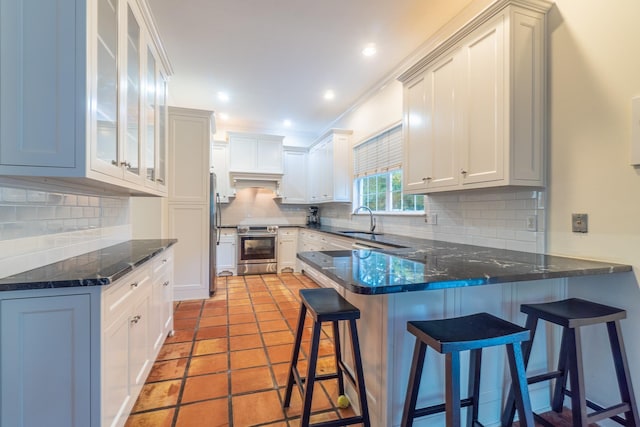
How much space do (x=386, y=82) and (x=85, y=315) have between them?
146 inches

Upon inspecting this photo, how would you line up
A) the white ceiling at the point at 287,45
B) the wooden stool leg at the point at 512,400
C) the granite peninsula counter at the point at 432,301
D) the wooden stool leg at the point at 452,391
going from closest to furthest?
the wooden stool leg at the point at 452,391 → the granite peninsula counter at the point at 432,301 → the wooden stool leg at the point at 512,400 → the white ceiling at the point at 287,45

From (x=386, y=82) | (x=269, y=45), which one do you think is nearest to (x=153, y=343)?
(x=269, y=45)

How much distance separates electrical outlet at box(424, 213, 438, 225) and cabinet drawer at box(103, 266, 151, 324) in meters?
2.46

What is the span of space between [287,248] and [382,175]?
238cm

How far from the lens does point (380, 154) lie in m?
3.80

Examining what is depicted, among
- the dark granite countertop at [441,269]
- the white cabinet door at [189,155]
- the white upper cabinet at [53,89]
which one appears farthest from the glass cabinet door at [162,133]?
the dark granite countertop at [441,269]

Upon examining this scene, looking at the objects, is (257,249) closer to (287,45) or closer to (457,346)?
(287,45)

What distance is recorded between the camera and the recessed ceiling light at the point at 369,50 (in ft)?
9.68

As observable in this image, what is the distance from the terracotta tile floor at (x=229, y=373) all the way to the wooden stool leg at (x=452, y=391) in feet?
2.65

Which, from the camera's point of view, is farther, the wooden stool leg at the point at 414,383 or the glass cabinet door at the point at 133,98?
the glass cabinet door at the point at 133,98

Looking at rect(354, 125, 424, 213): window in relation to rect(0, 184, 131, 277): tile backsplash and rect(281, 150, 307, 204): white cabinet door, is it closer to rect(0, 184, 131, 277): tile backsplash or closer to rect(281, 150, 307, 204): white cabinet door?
rect(281, 150, 307, 204): white cabinet door

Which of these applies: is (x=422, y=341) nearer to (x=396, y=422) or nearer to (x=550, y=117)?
(x=396, y=422)

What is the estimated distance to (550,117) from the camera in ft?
6.04

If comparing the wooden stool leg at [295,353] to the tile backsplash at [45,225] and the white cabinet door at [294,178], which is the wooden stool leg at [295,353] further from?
the white cabinet door at [294,178]
